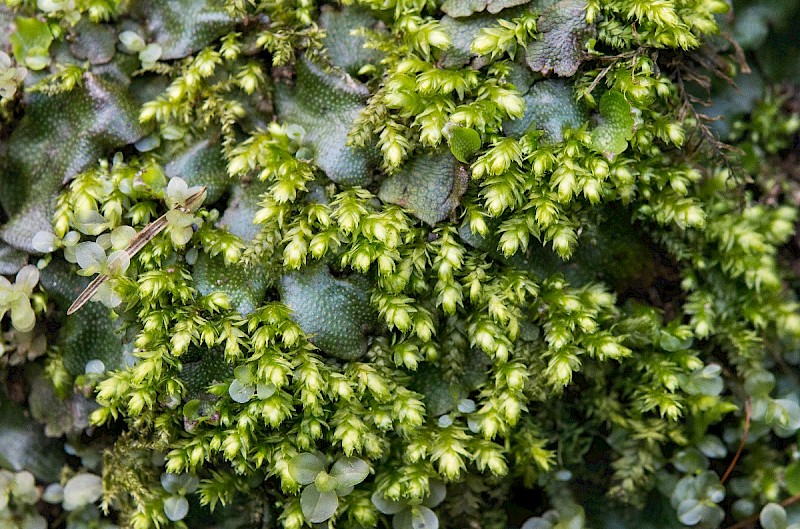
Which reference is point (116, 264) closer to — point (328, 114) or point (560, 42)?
point (328, 114)

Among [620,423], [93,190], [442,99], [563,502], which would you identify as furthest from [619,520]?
[93,190]

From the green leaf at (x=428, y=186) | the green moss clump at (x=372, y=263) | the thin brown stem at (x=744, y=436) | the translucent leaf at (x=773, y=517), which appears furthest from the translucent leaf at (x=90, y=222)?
the translucent leaf at (x=773, y=517)

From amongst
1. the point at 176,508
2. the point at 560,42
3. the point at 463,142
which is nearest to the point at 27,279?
the point at 176,508

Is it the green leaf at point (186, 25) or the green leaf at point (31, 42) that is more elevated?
the green leaf at point (186, 25)

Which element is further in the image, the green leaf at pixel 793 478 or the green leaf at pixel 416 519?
the green leaf at pixel 793 478

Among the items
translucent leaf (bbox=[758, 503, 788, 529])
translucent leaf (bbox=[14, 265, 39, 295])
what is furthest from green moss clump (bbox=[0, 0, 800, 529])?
translucent leaf (bbox=[758, 503, 788, 529])

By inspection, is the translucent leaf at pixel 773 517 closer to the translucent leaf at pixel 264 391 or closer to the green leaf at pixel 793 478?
the green leaf at pixel 793 478

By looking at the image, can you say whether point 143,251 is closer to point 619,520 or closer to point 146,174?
point 146,174
